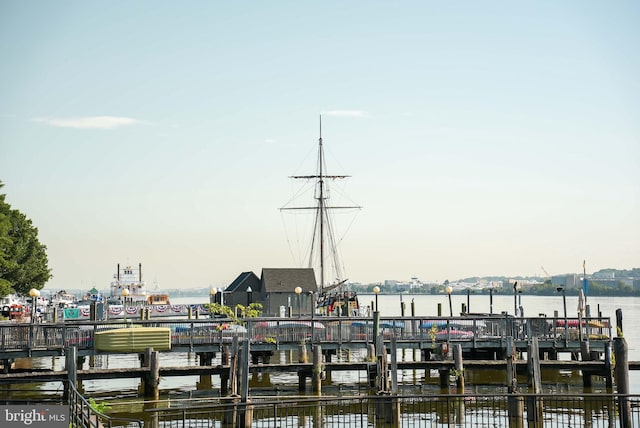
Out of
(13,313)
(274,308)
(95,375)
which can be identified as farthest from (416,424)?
(13,313)

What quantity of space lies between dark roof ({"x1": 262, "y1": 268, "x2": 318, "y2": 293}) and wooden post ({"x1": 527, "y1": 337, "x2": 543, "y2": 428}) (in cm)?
3373

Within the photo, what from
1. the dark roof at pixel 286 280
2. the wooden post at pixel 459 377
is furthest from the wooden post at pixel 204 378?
the dark roof at pixel 286 280

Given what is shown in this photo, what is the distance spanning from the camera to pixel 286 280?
65.2 m

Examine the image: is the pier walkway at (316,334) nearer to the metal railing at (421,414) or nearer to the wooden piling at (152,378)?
the wooden piling at (152,378)

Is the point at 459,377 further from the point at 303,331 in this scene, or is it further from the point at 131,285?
the point at 131,285

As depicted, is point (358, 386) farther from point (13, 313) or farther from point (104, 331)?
point (13, 313)

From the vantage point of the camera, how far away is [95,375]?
3170 centimetres

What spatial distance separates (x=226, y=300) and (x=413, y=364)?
113 ft

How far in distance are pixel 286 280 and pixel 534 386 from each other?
35608mm

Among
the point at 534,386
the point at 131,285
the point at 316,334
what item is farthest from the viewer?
the point at 131,285

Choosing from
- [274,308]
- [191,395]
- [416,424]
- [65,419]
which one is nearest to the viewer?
[65,419]

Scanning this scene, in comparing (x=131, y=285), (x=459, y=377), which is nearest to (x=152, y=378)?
(x=459, y=377)

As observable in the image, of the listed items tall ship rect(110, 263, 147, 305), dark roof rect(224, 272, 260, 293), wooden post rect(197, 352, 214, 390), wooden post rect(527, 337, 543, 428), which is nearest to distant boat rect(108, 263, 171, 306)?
tall ship rect(110, 263, 147, 305)

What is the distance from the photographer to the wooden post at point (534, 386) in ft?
94.2
